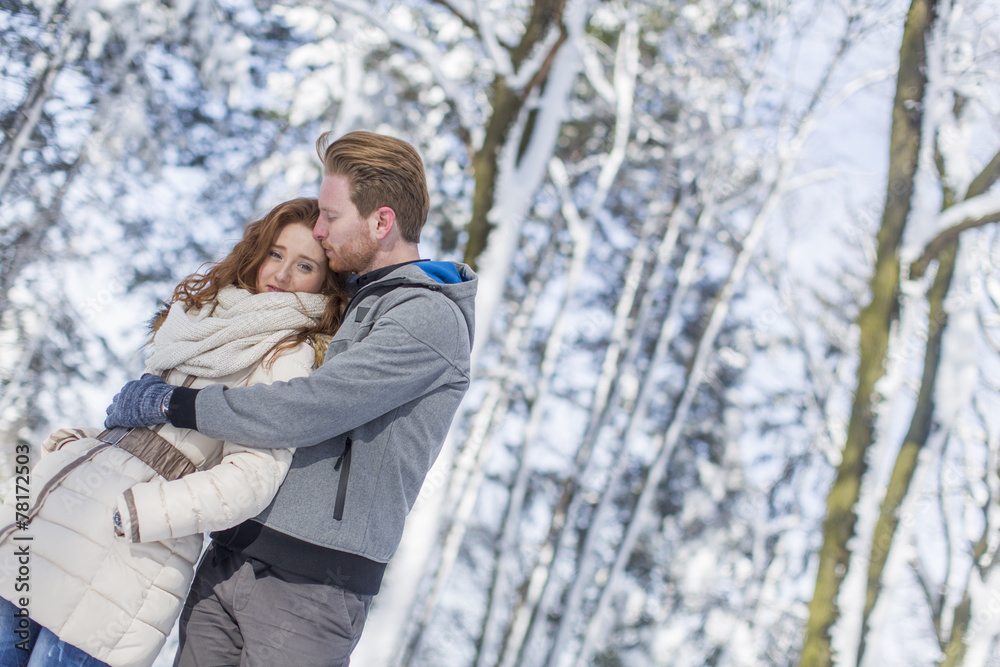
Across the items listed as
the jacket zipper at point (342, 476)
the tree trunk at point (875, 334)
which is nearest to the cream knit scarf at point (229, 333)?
the jacket zipper at point (342, 476)

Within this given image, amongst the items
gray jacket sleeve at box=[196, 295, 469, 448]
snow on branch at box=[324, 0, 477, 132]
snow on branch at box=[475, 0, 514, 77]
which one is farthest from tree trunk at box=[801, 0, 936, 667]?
gray jacket sleeve at box=[196, 295, 469, 448]

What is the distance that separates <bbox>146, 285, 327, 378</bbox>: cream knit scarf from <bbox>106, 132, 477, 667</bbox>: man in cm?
11

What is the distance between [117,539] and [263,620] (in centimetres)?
40

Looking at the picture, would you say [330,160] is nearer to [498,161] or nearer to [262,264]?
[262,264]

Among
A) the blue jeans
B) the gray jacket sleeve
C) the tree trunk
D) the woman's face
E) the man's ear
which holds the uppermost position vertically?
the tree trunk

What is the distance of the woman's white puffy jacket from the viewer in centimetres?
160

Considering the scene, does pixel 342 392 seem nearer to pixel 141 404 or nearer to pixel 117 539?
pixel 141 404

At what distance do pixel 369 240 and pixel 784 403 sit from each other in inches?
439

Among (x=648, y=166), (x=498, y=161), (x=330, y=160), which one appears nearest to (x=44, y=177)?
(x=498, y=161)

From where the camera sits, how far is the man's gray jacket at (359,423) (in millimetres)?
1649

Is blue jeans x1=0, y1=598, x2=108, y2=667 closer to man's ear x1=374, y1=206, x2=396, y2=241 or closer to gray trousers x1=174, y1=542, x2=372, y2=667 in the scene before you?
gray trousers x1=174, y1=542, x2=372, y2=667

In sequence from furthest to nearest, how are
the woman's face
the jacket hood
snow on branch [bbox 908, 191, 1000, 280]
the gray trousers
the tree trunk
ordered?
the tree trunk, snow on branch [bbox 908, 191, 1000, 280], the woman's face, the jacket hood, the gray trousers

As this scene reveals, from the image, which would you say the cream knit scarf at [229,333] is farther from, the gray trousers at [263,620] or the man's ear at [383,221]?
the gray trousers at [263,620]

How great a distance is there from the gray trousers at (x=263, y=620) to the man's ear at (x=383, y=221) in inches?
36.6
